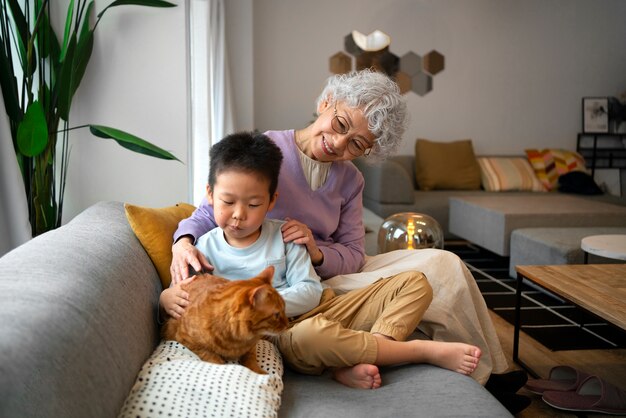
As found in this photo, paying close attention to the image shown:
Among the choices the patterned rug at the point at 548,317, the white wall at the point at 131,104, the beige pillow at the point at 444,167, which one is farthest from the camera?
the beige pillow at the point at 444,167

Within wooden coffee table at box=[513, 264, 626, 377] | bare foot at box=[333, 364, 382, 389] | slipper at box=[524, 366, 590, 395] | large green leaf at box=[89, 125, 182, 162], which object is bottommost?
slipper at box=[524, 366, 590, 395]

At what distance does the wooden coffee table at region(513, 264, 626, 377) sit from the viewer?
203cm

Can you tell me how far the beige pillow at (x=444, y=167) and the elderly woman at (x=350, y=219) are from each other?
12.9 ft

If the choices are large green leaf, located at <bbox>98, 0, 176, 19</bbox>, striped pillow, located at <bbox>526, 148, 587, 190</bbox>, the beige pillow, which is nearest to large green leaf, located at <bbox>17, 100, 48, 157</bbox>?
large green leaf, located at <bbox>98, 0, 176, 19</bbox>

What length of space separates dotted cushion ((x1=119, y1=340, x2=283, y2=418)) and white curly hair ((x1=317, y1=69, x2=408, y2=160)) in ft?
2.85

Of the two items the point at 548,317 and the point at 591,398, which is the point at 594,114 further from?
the point at 591,398

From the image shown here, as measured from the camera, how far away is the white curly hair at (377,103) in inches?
70.1

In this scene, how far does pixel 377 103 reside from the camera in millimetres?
1787

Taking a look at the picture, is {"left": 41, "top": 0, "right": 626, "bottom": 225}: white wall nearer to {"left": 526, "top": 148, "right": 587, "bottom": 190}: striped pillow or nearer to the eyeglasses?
{"left": 526, "top": 148, "right": 587, "bottom": 190}: striped pillow

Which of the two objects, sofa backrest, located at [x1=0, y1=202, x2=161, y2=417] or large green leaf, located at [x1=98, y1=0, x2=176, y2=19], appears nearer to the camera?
sofa backrest, located at [x1=0, y1=202, x2=161, y2=417]

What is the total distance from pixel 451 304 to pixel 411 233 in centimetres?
97

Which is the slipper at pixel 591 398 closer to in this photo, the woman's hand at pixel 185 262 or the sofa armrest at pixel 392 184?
the woman's hand at pixel 185 262

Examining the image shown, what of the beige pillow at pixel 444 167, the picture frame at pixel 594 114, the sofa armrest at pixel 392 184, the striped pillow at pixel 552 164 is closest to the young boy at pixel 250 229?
the sofa armrest at pixel 392 184

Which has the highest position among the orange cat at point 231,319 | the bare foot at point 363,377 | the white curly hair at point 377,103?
the white curly hair at point 377,103
